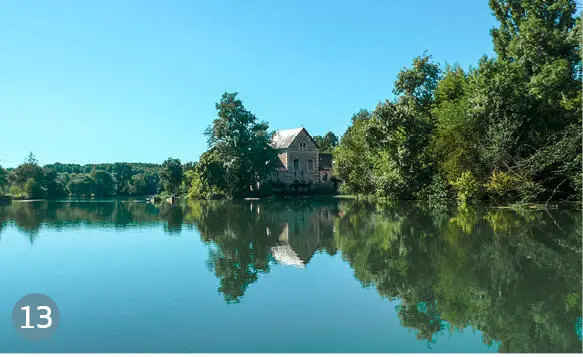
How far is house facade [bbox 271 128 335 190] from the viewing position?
64.1 metres

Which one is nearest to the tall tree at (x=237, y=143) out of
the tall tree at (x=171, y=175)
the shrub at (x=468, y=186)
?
the tall tree at (x=171, y=175)

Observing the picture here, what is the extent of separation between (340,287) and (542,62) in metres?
25.8

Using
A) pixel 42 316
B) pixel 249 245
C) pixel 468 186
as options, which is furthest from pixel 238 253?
pixel 468 186

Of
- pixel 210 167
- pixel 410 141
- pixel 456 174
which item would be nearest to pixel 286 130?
pixel 210 167

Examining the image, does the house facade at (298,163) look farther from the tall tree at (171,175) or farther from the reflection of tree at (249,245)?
the reflection of tree at (249,245)

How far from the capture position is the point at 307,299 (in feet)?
24.6

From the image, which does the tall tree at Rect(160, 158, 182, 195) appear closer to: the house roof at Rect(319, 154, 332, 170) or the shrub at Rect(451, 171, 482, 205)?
the house roof at Rect(319, 154, 332, 170)

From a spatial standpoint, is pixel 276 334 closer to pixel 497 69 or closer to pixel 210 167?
pixel 497 69

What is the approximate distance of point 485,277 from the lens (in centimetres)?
883

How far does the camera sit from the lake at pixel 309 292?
5562 mm

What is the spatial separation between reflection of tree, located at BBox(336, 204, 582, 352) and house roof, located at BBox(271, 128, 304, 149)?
4853 centimetres

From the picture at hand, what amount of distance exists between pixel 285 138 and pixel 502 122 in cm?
4204

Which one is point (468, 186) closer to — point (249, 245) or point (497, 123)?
point (497, 123)

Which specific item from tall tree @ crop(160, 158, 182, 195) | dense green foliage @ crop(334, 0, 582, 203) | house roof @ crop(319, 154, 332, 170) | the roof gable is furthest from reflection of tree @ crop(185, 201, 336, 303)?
tall tree @ crop(160, 158, 182, 195)
